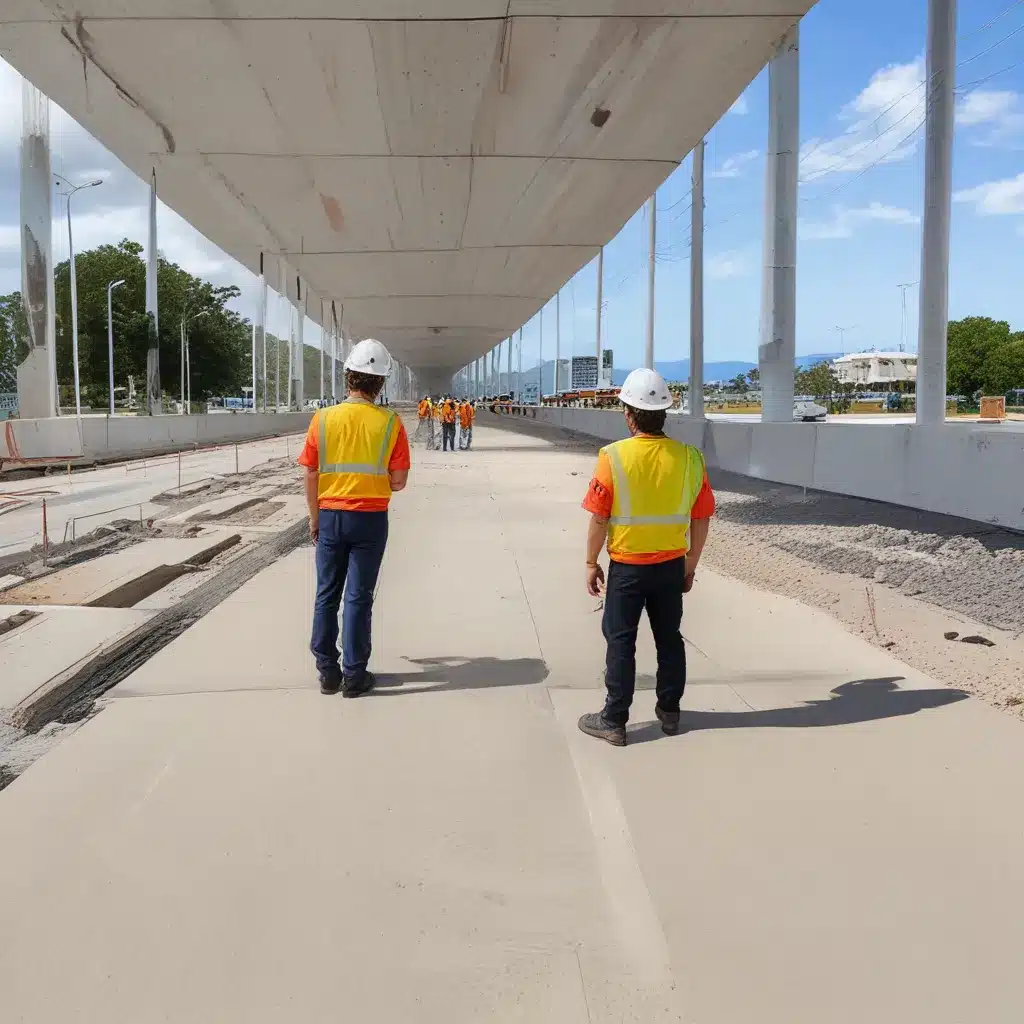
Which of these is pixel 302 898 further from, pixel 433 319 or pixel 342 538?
pixel 433 319

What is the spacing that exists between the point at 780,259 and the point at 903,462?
7102 mm

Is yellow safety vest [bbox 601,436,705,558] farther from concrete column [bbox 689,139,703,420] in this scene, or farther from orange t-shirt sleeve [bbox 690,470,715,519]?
concrete column [bbox 689,139,703,420]

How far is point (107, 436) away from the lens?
28.7 meters

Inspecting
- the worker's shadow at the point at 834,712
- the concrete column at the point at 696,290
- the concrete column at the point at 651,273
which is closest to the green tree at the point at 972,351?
the concrete column at the point at 651,273

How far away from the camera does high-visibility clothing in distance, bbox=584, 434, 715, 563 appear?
15.3ft

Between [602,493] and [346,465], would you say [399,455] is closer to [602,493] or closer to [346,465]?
[346,465]

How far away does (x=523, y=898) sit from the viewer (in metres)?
3.36

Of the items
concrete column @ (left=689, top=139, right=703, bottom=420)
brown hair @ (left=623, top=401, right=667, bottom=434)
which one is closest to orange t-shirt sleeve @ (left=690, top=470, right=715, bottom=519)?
brown hair @ (left=623, top=401, right=667, bottom=434)

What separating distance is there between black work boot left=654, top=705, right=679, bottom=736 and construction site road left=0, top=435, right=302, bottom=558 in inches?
358

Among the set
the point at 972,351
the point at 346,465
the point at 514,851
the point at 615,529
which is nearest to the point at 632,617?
the point at 615,529

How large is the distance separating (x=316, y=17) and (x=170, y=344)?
79.0 meters

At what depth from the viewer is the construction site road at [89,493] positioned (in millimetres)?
Answer: 13630

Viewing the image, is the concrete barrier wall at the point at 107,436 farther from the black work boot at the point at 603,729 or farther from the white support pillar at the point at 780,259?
the black work boot at the point at 603,729

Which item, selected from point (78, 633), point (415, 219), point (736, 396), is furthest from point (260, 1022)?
point (736, 396)
